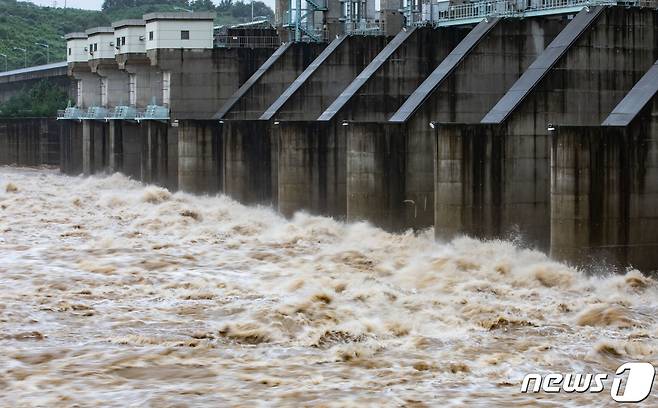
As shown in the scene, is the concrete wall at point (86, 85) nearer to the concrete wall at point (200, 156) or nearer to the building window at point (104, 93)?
the building window at point (104, 93)

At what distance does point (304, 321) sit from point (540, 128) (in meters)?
8.57

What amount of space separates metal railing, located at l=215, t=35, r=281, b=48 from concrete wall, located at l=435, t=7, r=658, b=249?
23.3 metres

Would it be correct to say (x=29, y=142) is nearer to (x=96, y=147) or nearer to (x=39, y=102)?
(x=39, y=102)

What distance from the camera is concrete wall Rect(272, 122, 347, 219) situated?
34.7 meters

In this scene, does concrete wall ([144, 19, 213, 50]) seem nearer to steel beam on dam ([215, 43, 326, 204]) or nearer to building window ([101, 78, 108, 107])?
steel beam on dam ([215, 43, 326, 204])

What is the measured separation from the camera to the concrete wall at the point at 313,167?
114ft

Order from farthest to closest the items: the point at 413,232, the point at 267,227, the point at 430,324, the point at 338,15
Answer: the point at 338,15
the point at 267,227
the point at 413,232
the point at 430,324

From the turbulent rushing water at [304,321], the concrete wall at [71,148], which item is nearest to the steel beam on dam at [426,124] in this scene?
the turbulent rushing water at [304,321]

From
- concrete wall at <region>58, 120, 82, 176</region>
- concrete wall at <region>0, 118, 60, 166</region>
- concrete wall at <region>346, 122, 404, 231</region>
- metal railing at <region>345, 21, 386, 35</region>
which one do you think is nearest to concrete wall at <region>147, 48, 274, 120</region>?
metal railing at <region>345, 21, 386, 35</region>

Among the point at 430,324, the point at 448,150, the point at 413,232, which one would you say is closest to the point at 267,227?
the point at 413,232

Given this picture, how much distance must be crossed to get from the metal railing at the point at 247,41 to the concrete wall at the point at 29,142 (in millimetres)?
21327

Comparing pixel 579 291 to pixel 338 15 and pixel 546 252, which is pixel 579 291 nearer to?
pixel 546 252

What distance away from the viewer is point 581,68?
26.9 metres

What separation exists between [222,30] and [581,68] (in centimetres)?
2509
